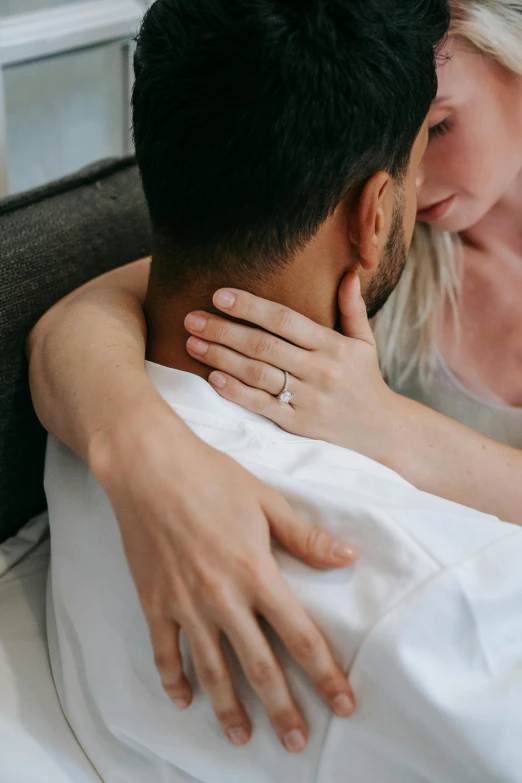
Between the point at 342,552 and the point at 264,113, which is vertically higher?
the point at 264,113

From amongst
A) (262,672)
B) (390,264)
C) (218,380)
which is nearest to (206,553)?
(262,672)

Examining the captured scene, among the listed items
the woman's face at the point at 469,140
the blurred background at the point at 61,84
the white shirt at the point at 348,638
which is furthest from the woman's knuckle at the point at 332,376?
the blurred background at the point at 61,84

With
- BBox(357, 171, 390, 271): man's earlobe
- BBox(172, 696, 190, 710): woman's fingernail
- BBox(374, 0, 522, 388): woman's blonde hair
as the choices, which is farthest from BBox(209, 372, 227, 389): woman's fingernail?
BBox(374, 0, 522, 388): woman's blonde hair

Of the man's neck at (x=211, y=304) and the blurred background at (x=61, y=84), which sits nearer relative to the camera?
the man's neck at (x=211, y=304)

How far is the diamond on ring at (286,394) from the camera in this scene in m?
0.89

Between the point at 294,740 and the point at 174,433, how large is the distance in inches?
11.9

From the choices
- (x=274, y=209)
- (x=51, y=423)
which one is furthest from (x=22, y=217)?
(x=274, y=209)

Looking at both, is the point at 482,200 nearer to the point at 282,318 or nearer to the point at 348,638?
the point at 282,318

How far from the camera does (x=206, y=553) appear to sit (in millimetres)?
691

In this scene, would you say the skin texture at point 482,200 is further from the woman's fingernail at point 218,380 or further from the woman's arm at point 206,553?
the woman's arm at point 206,553

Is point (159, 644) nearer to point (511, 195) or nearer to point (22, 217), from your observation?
point (22, 217)

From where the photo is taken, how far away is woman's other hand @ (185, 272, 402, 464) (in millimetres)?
841

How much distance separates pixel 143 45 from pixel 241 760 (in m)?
0.74

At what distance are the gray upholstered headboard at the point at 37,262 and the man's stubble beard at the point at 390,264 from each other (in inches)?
18.5
